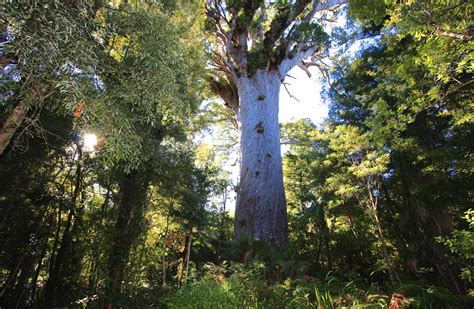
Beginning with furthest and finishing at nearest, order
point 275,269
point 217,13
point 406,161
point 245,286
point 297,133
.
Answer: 1. point 297,133
2. point 217,13
3. point 406,161
4. point 275,269
5. point 245,286

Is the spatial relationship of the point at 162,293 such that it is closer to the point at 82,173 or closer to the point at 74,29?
the point at 82,173

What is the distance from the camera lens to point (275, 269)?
3.98 meters

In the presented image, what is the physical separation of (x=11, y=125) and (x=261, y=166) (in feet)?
15.0

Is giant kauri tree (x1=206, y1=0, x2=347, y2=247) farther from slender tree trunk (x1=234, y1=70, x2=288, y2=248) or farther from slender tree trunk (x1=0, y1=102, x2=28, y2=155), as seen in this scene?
slender tree trunk (x1=0, y1=102, x2=28, y2=155)

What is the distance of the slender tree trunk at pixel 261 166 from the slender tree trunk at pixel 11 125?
376 cm

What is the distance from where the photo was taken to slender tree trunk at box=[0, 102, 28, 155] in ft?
8.80

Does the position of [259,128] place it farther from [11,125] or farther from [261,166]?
[11,125]

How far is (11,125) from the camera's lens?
2732 millimetres

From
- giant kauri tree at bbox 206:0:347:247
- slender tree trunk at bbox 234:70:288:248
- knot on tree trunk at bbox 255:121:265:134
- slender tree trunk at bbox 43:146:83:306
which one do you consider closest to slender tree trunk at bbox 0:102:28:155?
slender tree trunk at bbox 43:146:83:306

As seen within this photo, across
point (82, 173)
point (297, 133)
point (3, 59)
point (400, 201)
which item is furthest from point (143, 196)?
point (297, 133)

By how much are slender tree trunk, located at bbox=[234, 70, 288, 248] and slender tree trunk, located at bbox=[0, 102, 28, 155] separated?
12.3 feet

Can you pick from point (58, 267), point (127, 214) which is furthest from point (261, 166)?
point (58, 267)

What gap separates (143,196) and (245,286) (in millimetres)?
3497

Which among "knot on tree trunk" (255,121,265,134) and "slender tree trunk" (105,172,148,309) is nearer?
"slender tree trunk" (105,172,148,309)
